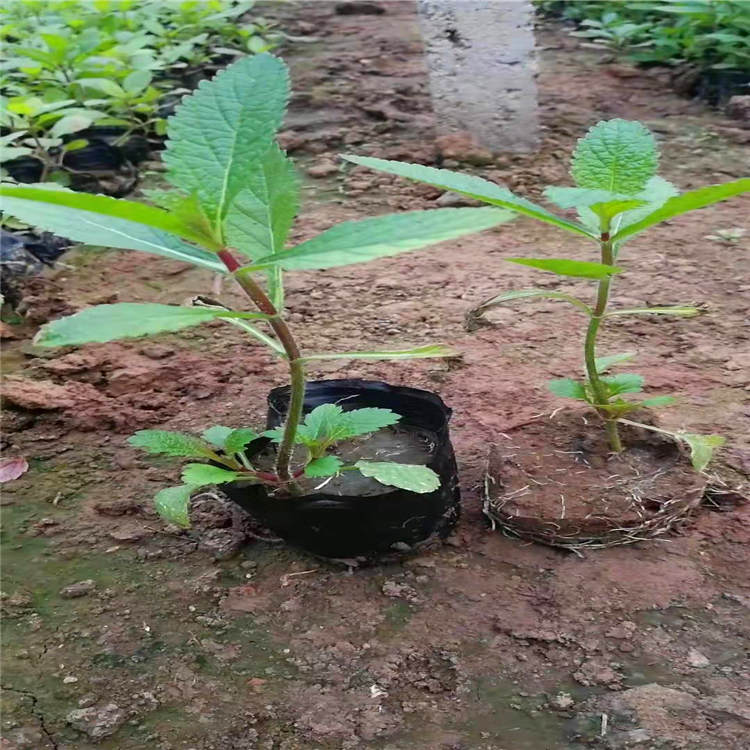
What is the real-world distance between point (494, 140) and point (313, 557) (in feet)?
6.74

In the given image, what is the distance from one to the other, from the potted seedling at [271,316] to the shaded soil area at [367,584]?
0.34ft

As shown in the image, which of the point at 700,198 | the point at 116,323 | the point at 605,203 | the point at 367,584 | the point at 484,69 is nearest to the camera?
the point at 116,323

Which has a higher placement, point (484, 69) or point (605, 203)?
point (605, 203)

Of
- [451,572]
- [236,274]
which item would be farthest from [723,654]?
[236,274]

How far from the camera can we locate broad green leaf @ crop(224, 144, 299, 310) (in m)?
1.09

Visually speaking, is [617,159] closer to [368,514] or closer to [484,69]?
[368,514]

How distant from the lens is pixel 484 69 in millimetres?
2822

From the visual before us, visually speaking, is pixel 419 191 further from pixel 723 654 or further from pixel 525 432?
pixel 723 654

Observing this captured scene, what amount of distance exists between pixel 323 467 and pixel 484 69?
2104mm

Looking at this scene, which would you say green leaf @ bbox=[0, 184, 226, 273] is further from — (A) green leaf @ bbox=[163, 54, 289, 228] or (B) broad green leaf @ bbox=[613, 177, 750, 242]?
(B) broad green leaf @ bbox=[613, 177, 750, 242]

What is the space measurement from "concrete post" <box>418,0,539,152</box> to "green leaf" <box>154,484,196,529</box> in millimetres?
2110

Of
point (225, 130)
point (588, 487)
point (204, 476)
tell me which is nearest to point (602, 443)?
point (588, 487)

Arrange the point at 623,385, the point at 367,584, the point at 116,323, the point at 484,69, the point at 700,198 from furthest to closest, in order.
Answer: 1. the point at 484,69
2. the point at 623,385
3. the point at 367,584
4. the point at 700,198
5. the point at 116,323

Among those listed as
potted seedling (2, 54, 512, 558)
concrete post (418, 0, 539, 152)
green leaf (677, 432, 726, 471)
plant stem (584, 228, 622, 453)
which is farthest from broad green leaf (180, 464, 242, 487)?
concrete post (418, 0, 539, 152)
